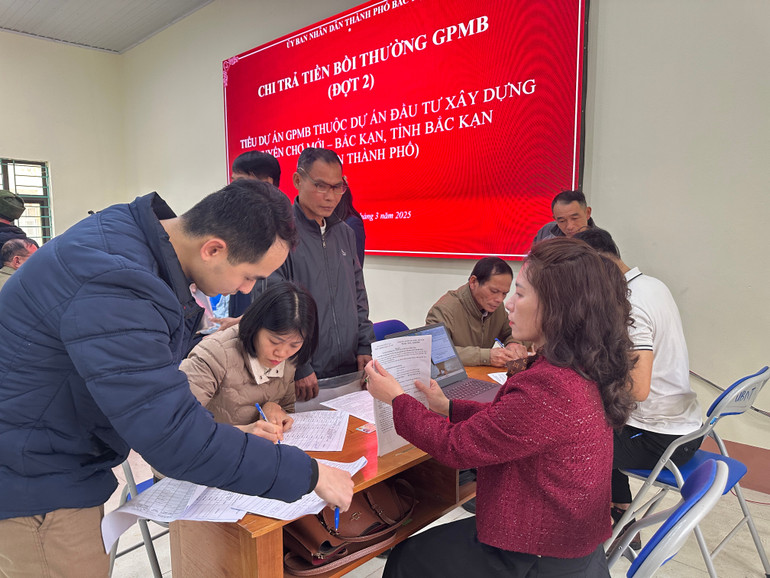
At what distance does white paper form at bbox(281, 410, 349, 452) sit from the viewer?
1.36m

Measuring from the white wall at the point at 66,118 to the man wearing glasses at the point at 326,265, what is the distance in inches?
242

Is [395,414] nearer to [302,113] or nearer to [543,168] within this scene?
[543,168]

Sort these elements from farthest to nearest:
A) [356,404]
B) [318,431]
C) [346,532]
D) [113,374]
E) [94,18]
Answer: [94,18]
[356,404]
[318,431]
[346,532]
[113,374]

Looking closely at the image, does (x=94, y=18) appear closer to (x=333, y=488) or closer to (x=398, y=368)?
(x=398, y=368)

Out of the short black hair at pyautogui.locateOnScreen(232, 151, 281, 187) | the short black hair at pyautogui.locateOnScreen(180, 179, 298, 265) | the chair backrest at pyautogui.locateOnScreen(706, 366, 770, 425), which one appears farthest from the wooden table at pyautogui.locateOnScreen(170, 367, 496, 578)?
the short black hair at pyautogui.locateOnScreen(232, 151, 281, 187)

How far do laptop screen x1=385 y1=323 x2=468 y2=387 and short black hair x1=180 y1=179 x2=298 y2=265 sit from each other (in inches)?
39.8

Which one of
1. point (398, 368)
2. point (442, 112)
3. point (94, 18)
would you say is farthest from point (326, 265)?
point (94, 18)

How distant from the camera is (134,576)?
6.39ft

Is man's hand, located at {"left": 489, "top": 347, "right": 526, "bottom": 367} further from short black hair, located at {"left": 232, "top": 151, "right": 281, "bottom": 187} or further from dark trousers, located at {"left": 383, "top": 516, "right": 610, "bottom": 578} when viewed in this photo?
short black hair, located at {"left": 232, "top": 151, "right": 281, "bottom": 187}

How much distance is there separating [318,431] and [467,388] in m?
0.65

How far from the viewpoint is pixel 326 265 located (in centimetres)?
210

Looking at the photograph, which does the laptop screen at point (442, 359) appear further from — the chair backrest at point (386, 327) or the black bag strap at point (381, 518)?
the chair backrest at point (386, 327)

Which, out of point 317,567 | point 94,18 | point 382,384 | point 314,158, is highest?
point 94,18

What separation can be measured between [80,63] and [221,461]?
25.8 ft
